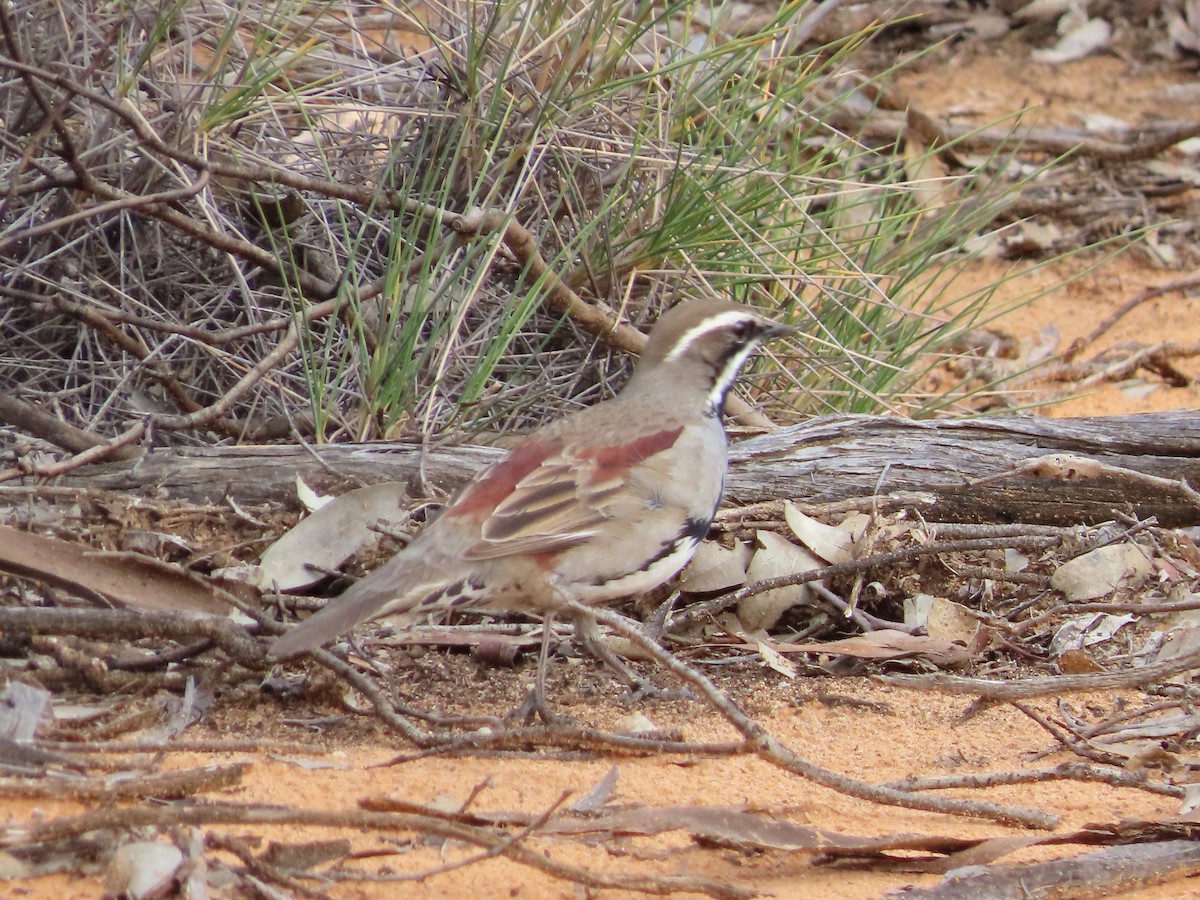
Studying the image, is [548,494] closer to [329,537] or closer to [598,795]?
[329,537]

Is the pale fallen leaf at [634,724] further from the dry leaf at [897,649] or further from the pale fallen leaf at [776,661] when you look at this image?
the dry leaf at [897,649]

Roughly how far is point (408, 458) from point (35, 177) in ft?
6.41

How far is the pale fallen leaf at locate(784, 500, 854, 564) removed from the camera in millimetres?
4770

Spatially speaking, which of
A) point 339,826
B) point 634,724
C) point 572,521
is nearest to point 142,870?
point 339,826

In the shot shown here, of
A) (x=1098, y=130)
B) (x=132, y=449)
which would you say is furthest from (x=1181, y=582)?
(x=1098, y=130)

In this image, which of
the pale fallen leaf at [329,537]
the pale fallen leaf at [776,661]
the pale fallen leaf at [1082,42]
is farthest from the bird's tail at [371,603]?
the pale fallen leaf at [1082,42]

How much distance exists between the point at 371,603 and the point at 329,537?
822 mm

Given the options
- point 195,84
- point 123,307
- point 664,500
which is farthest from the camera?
point 123,307

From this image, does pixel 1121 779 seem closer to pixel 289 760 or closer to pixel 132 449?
pixel 289 760

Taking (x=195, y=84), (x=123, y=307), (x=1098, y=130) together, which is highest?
(x=195, y=84)

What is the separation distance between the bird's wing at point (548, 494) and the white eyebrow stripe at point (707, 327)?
0.61 meters

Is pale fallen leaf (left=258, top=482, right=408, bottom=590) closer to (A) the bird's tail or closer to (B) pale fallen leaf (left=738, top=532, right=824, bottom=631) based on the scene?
(A) the bird's tail

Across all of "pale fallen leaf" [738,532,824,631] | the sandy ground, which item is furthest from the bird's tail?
"pale fallen leaf" [738,532,824,631]

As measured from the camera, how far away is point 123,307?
5.69 meters
